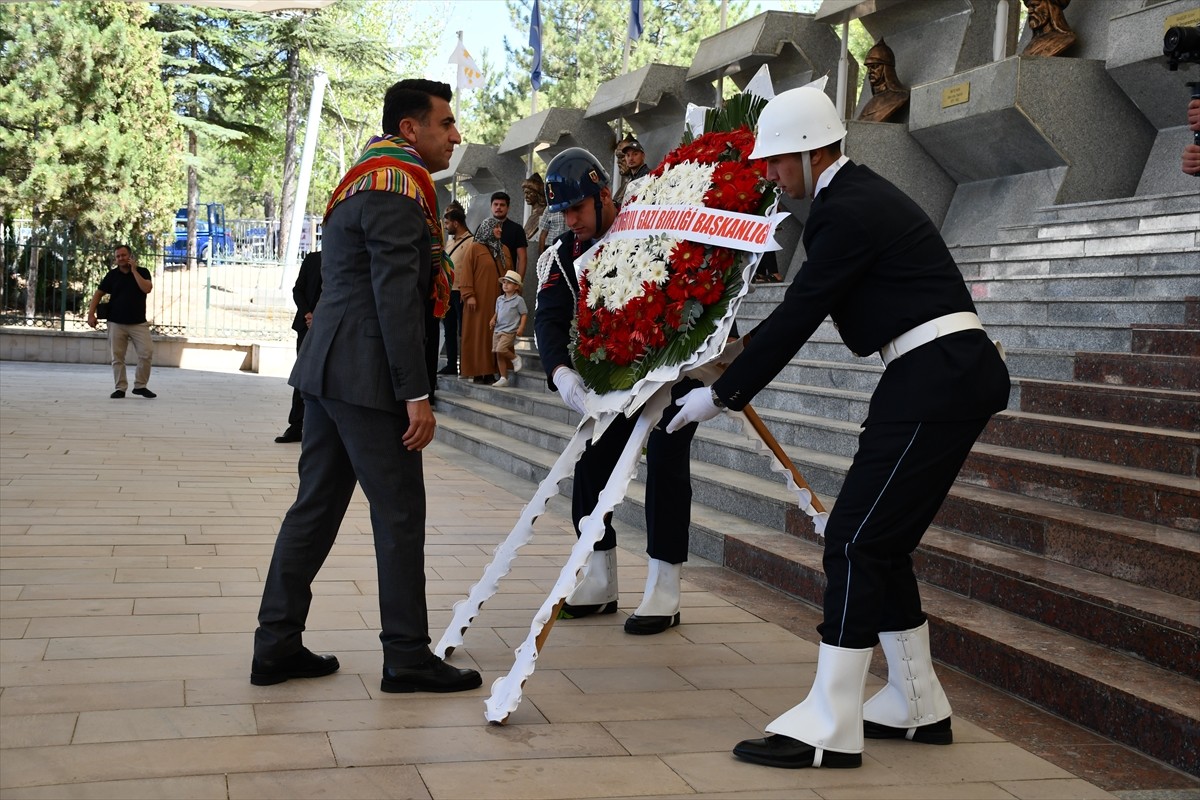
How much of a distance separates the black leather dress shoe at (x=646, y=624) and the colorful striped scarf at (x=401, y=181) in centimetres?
162

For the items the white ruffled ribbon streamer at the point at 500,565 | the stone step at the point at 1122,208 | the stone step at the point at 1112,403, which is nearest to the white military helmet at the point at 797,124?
the white ruffled ribbon streamer at the point at 500,565

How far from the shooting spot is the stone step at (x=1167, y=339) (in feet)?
19.2

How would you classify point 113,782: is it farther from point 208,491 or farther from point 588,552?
point 208,491

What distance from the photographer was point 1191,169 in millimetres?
5215

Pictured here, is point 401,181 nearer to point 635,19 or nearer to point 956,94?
point 956,94

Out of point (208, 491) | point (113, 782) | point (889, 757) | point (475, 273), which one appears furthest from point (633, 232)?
point (475, 273)

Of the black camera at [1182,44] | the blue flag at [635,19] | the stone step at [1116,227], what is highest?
the blue flag at [635,19]

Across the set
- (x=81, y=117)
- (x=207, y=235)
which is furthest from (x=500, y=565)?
(x=207, y=235)

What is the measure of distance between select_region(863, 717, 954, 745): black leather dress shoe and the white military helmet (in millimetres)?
1817

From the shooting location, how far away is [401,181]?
3947mm

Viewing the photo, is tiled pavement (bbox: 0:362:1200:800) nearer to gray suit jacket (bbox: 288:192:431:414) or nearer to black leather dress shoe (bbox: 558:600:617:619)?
black leather dress shoe (bbox: 558:600:617:619)

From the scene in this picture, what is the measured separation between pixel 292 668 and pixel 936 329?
2.45 metres

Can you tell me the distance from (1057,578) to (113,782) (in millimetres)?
3280

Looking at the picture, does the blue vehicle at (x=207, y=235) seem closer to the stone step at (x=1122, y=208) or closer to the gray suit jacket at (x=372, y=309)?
the stone step at (x=1122, y=208)
